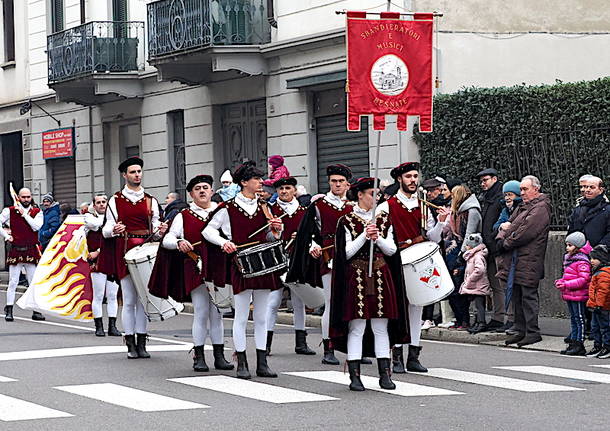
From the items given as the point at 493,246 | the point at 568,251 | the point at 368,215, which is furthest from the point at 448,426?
the point at 493,246

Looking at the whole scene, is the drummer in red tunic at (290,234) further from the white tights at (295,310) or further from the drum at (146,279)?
the drum at (146,279)

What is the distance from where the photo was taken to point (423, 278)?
41.4ft

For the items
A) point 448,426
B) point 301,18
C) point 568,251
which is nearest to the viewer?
point 448,426

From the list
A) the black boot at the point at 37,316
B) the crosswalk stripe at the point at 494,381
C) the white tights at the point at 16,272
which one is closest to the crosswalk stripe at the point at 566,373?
the crosswalk stripe at the point at 494,381

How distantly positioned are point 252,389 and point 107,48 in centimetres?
2026

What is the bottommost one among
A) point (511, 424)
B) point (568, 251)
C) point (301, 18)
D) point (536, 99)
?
point (511, 424)

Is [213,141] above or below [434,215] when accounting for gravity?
above

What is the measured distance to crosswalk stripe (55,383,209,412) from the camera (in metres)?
10.8

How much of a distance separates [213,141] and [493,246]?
1271 centimetres

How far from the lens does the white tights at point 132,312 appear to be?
578 inches

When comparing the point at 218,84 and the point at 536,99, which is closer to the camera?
the point at 536,99

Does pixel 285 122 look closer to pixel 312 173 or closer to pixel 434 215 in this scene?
pixel 312 173

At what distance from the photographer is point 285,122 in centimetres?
2595

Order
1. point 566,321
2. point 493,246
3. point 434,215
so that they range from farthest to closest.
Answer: point 566,321
point 493,246
point 434,215
